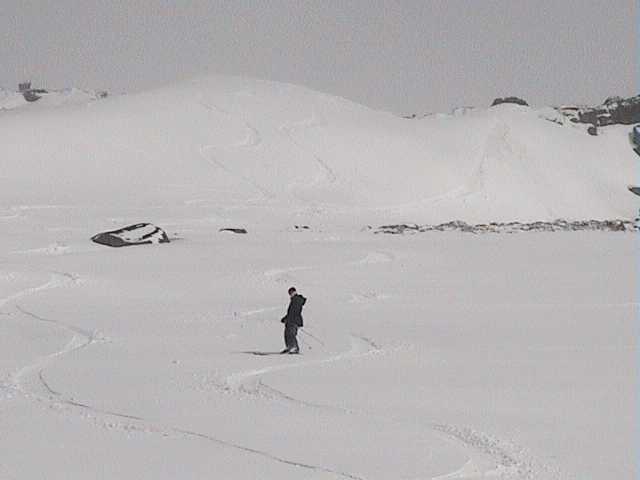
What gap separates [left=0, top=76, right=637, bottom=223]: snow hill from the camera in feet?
142

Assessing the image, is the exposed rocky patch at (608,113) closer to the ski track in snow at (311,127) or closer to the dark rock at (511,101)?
the dark rock at (511,101)

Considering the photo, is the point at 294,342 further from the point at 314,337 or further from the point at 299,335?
the point at 299,335

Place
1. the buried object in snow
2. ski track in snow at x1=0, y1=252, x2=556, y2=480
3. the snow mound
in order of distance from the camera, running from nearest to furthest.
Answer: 1. ski track in snow at x1=0, y1=252, x2=556, y2=480
2. the buried object in snow
3. the snow mound

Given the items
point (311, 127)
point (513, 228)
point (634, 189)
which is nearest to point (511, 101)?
point (634, 189)

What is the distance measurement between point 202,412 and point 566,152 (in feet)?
205

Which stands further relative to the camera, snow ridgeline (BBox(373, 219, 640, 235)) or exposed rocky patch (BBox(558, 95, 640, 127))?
exposed rocky patch (BBox(558, 95, 640, 127))

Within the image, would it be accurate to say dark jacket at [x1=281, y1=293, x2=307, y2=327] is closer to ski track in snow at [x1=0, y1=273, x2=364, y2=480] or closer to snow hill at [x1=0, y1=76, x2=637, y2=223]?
ski track in snow at [x1=0, y1=273, x2=364, y2=480]

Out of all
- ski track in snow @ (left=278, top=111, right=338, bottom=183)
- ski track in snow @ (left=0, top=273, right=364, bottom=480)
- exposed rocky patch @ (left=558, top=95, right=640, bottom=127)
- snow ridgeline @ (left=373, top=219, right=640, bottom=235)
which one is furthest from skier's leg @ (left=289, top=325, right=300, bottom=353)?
exposed rocky patch @ (left=558, top=95, right=640, bottom=127)

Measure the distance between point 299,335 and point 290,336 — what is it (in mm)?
1650

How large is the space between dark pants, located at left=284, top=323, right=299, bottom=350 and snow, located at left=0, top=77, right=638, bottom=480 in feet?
1.16

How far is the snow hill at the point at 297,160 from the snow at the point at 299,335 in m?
0.26

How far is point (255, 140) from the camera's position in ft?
172

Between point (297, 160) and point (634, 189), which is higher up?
point (634, 189)

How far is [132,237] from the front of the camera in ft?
92.9
